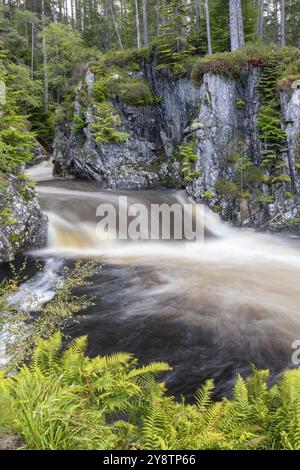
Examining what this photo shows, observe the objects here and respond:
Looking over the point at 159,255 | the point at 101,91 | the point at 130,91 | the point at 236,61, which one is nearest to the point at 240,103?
the point at 236,61

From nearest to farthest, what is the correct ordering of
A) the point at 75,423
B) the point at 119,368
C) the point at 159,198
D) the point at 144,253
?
the point at 75,423 → the point at 119,368 → the point at 144,253 → the point at 159,198

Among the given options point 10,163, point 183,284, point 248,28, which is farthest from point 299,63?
point 10,163

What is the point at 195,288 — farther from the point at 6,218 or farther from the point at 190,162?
the point at 190,162

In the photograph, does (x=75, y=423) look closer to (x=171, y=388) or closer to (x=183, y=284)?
(x=171, y=388)

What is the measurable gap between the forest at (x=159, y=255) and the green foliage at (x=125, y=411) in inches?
0.7

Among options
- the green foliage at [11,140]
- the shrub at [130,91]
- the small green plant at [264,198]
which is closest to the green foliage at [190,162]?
the small green plant at [264,198]

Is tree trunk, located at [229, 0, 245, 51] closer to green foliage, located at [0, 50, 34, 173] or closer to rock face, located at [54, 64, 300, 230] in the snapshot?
rock face, located at [54, 64, 300, 230]

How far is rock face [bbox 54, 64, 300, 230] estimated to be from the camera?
1323cm

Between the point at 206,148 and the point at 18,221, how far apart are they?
8.74 metres

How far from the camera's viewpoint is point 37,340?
4.05 m

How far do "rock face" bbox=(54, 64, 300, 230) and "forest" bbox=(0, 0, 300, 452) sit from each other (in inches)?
2.9

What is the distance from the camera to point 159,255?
11742mm

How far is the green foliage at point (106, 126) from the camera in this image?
17.2 meters

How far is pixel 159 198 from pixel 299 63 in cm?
792
